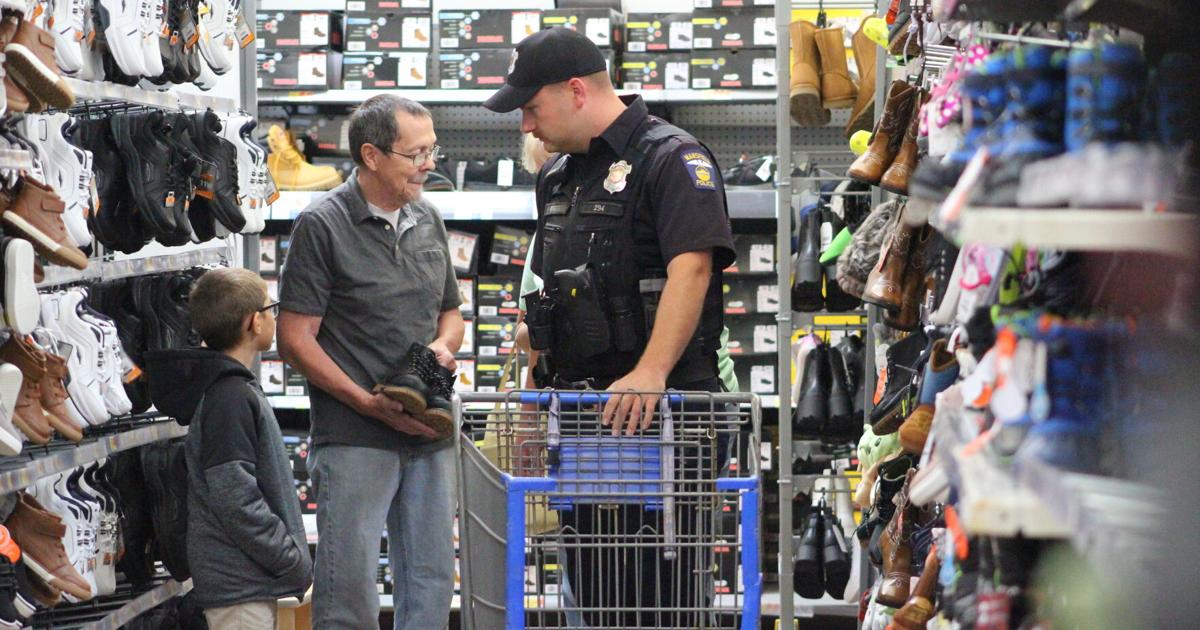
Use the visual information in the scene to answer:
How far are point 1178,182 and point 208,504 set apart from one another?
110 inches

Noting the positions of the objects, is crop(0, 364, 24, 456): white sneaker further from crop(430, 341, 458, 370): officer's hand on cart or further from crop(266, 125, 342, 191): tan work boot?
crop(266, 125, 342, 191): tan work boot

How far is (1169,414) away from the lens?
1.27 metres

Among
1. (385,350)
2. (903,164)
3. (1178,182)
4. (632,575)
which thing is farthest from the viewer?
(385,350)

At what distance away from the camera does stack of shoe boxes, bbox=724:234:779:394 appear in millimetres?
5875

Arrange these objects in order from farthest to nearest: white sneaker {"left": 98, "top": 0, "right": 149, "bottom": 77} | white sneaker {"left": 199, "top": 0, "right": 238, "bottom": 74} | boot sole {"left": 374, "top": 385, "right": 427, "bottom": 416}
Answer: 1. white sneaker {"left": 199, "top": 0, "right": 238, "bottom": 74}
2. boot sole {"left": 374, "top": 385, "right": 427, "bottom": 416}
3. white sneaker {"left": 98, "top": 0, "right": 149, "bottom": 77}

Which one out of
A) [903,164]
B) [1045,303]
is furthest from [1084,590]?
[903,164]

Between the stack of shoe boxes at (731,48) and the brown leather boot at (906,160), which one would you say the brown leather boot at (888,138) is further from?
the stack of shoe boxes at (731,48)

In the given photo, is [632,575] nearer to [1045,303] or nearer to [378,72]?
[1045,303]

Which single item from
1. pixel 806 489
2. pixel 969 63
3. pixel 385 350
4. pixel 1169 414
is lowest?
pixel 806 489

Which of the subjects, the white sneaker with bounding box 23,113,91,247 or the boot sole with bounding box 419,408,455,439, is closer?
the white sneaker with bounding box 23,113,91,247

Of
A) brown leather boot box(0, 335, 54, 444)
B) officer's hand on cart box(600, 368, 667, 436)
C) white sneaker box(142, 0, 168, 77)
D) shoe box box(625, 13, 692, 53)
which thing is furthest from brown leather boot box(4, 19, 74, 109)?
shoe box box(625, 13, 692, 53)

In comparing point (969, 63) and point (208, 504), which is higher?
point (969, 63)

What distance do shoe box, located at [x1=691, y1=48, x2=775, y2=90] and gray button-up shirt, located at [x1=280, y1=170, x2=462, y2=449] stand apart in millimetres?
2044

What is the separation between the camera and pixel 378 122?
13.0 feet
